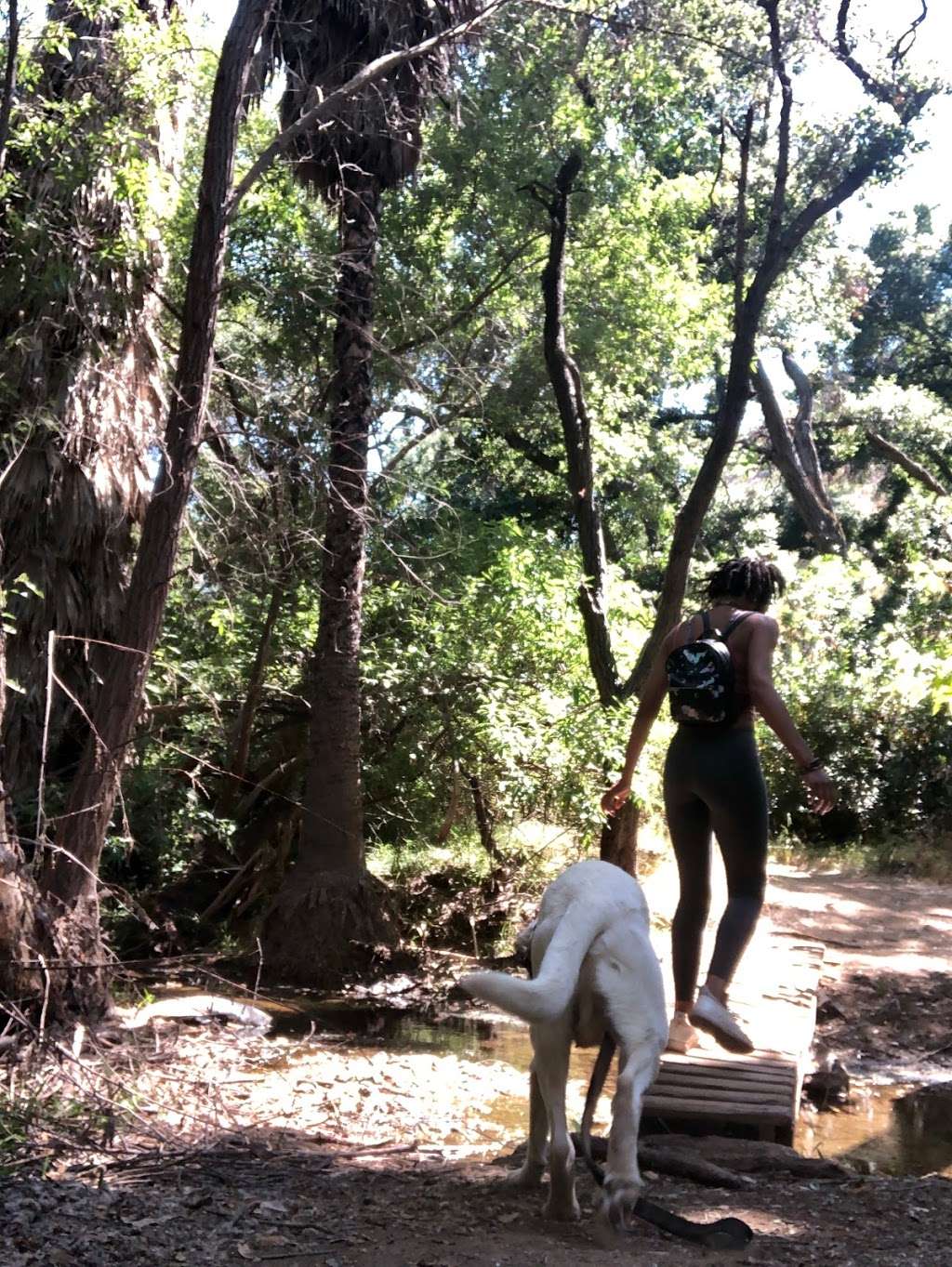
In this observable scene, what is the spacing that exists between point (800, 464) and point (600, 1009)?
A: 62.9ft

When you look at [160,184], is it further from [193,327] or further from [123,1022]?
[123,1022]

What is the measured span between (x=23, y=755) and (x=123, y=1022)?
3166mm

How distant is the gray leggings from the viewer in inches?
230

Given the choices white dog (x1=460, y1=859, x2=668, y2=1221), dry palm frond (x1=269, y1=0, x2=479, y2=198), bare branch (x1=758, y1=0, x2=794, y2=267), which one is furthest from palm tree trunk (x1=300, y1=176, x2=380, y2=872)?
white dog (x1=460, y1=859, x2=668, y2=1221)

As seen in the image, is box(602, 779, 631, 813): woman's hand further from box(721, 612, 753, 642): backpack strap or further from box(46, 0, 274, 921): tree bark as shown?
box(46, 0, 274, 921): tree bark

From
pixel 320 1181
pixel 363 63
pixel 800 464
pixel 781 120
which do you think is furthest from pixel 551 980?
pixel 800 464

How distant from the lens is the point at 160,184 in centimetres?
846

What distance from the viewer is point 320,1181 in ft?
17.0

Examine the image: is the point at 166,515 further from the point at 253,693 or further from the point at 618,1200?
the point at 253,693

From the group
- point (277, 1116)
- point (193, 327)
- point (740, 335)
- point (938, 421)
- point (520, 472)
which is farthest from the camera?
point (938, 421)

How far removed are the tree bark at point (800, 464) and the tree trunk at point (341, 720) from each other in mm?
10647

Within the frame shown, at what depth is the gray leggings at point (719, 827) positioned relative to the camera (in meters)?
5.83

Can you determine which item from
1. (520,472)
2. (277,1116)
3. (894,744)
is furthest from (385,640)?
(520,472)

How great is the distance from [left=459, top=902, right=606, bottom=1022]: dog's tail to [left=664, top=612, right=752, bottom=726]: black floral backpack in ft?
5.16
